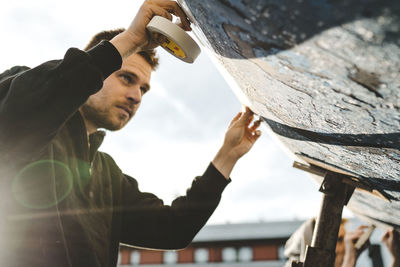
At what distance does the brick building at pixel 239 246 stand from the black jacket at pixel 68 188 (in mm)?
15287

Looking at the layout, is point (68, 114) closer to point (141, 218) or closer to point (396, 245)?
point (141, 218)

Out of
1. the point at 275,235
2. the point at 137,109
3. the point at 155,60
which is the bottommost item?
the point at 275,235

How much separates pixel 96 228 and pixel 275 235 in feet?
52.4

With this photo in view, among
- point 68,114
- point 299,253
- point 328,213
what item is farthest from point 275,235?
point 68,114

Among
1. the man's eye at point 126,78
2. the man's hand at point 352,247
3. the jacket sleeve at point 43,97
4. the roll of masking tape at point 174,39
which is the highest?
the man's eye at point 126,78

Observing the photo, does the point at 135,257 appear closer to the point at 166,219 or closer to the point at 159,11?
the point at 166,219

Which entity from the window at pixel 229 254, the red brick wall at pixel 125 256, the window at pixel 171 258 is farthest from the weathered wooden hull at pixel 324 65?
the red brick wall at pixel 125 256

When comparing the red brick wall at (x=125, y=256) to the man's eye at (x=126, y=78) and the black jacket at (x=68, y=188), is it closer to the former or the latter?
the black jacket at (x=68, y=188)

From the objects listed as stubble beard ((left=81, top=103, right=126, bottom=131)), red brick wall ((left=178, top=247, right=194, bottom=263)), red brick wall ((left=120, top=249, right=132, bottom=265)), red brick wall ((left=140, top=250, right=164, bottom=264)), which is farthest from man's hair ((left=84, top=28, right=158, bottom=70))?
red brick wall ((left=120, top=249, right=132, bottom=265))

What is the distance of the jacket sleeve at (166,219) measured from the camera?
6.11 feet

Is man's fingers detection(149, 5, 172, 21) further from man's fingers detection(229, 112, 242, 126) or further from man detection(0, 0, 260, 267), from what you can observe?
man's fingers detection(229, 112, 242, 126)

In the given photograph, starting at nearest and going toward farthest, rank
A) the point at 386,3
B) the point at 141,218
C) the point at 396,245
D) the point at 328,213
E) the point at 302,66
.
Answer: the point at 386,3, the point at 302,66, the point at 328,213, the point at 141,218, the point at 396,245

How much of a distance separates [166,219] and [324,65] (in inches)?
55.5

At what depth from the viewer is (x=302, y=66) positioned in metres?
0.90
